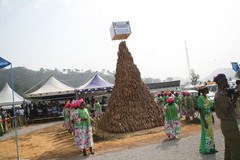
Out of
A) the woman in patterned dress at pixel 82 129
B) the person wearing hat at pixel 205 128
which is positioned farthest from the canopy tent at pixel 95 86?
the person wearing hat at pixel 205 128

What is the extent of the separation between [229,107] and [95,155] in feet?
14.4

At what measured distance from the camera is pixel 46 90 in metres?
20.2

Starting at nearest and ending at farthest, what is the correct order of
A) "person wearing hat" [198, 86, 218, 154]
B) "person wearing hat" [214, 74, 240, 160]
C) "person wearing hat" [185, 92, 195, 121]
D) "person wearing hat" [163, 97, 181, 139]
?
"person wearing hat" [214, 74, 240, 160] → "person wearing hat" [198, 86, 218, 154] → "person wearing hat" [163, 97, 181, 139] → "person wearing hat" [185, 92, 195, 121]

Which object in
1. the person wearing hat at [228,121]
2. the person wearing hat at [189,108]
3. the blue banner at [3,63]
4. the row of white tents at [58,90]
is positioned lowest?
the person wearing hat at [189,108]

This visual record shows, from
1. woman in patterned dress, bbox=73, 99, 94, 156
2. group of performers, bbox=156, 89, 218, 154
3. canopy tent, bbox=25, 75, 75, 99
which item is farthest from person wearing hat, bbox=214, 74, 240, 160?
canopy tent, bbox=25, 75, 75, 99

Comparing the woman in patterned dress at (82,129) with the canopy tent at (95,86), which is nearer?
the woman in patterned dress at (82,129)

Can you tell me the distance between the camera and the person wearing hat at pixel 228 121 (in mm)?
3596

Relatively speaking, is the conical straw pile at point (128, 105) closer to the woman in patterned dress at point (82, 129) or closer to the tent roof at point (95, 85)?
the woman in patterned dress at point (82, 129)

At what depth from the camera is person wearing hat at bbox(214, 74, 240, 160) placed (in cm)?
360

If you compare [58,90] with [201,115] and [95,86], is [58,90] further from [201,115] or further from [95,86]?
[201,115]

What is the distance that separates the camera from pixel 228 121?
12.2 ft

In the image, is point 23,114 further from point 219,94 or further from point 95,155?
point 219,94

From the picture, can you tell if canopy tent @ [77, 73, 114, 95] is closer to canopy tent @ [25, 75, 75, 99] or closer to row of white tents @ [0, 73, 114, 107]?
row of white tents @ [0, 73, 114, 107]

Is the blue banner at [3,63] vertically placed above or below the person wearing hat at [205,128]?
above
